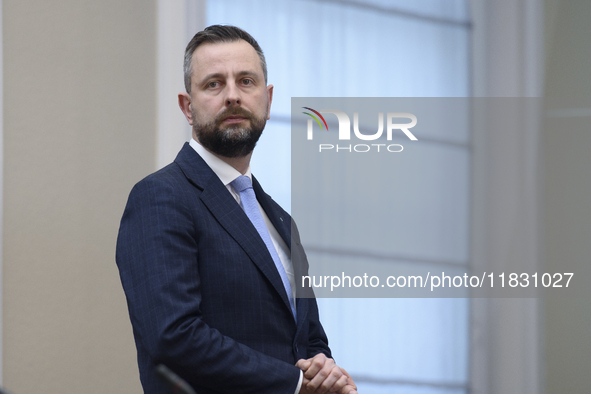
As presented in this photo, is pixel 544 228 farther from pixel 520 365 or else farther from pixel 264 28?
pixel 264 28

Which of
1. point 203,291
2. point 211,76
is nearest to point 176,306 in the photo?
point 203,291

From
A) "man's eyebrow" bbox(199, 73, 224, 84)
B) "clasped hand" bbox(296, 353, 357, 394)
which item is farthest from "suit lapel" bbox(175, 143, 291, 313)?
"man's eyebrow" bbox(199, 73, 224, 84)

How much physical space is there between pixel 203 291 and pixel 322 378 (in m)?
0.36

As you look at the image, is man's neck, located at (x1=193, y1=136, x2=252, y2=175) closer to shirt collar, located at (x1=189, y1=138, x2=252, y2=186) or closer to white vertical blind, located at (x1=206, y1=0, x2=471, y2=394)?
shirt collar, located at (x1=189, y1=138, x2=252, y2=186)

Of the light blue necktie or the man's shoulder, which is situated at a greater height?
the man's shoulder

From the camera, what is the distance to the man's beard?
171cm

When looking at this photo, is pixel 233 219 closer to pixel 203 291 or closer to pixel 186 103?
pixel 203 291

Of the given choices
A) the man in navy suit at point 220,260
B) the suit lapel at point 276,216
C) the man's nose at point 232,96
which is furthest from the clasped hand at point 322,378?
the man's nose at point 232,96

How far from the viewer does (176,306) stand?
1.38 metres

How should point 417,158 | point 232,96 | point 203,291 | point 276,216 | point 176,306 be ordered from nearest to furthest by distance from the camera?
point 176,306 < point 203,291 < point 232,96 < point 276,216 < point 417,158

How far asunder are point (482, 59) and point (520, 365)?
158cm

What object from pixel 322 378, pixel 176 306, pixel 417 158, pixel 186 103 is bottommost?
pixel 322 378

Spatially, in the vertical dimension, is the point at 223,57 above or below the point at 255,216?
above

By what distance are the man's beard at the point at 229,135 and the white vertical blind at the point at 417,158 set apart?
3.57ft
